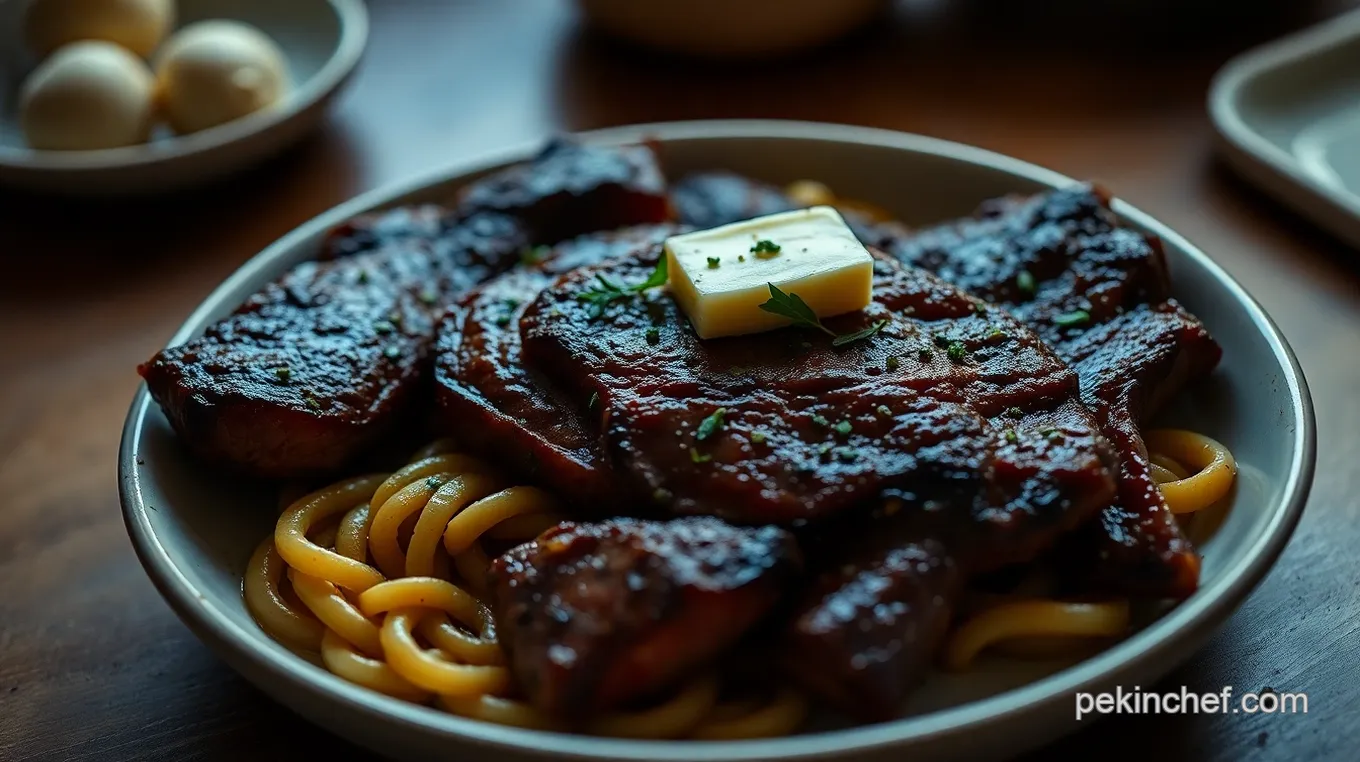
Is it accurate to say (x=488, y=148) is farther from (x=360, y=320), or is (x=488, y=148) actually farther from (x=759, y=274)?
(x=759, y=274)

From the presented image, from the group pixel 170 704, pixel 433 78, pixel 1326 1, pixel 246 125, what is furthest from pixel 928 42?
pixel 170 704

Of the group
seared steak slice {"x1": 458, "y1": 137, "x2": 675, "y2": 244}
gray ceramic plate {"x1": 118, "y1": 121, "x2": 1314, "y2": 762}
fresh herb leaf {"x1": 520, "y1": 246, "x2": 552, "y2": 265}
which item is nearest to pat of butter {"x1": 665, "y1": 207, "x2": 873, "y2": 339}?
fresh herb leaf {"x1": 520, "y1": 246, "x2": 552, "y2": 265}

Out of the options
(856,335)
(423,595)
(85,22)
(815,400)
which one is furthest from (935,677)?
(85,22)

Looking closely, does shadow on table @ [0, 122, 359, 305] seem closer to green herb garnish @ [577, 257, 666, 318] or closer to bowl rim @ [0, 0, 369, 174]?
bowl rim @ [0, 0, 369, 174]

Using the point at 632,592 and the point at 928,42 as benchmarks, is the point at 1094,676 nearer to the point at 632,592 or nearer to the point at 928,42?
the point at 632,592

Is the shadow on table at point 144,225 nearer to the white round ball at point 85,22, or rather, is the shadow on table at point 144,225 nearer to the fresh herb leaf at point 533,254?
the white round ball at point 85,22
